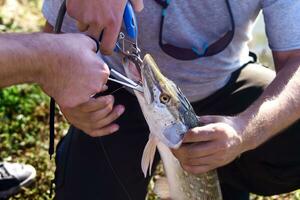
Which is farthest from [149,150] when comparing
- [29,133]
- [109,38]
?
[29,133]

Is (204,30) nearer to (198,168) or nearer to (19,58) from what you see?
(198,168)

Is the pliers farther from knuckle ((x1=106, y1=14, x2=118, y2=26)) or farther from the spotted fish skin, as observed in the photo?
the spotted fish skin

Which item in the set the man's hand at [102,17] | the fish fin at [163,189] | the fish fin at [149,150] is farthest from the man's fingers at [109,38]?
the fish fin at [163,189]

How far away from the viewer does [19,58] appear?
1752 mm

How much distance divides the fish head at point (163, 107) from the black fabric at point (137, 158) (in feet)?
1.69

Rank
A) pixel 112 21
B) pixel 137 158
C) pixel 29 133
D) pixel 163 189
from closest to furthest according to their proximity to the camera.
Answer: pixel 112 21, pixel 163 189, pixel 137 158, pixel 29 133

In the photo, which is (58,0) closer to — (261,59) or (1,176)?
(1,176)

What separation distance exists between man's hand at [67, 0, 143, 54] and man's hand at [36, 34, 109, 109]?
8 centimetres

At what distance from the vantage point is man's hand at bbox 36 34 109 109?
1.79 meters

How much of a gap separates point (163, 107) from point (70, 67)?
1.08 ft

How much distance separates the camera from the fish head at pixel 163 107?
191 cm

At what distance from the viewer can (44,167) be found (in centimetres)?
310

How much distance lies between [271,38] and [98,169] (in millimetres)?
845

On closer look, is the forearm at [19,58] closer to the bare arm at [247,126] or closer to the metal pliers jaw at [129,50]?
the metal pliers jaw at [129,50]
